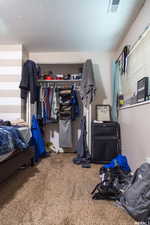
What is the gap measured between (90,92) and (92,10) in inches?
50.8

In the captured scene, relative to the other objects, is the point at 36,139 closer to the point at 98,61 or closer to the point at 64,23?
the point at 64,23

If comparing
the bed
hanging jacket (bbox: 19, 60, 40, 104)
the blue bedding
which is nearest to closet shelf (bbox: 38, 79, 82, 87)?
hanging jacket (bbox: 19, 60, 40, 104)

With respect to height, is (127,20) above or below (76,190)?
above

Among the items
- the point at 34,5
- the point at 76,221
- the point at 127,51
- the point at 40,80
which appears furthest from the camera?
the point at 40,80

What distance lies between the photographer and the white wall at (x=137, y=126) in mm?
1664

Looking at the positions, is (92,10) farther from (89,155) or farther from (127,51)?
(89,155)

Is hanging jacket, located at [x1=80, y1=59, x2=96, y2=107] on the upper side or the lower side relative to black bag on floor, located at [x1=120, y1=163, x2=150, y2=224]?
upper

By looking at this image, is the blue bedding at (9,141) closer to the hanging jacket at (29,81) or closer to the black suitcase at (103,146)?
the hanging jacket at (29,81)

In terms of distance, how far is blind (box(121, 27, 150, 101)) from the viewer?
1738mm

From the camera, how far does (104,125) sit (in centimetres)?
263

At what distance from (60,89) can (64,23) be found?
1.20 metres

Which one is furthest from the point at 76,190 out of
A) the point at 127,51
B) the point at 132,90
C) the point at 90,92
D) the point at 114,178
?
the point at 127,51

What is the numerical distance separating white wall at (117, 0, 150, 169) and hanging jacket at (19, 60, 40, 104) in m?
1.68

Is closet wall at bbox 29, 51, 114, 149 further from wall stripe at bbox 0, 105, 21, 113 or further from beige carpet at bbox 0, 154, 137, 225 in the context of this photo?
beige carpet at bbox 0, 154, 137, 225
